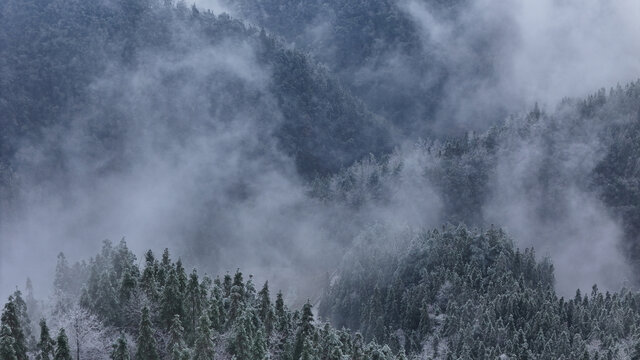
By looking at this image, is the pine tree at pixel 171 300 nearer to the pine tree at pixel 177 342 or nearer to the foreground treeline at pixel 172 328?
the foreground treeline at pixel 172 328

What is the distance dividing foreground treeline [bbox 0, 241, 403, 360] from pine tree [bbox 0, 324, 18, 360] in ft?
0.41

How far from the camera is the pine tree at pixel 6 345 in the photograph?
351 feet

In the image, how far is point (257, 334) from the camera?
13062 cm

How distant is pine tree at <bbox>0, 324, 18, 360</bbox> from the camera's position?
10706cm

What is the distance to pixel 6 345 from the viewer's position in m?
107

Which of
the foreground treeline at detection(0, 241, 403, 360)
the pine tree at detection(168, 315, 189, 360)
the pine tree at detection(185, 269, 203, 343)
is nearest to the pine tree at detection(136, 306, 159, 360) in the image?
the foreground treeline at detection(0, 241, 403, 360)

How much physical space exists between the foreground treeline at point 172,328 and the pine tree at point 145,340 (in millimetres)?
139

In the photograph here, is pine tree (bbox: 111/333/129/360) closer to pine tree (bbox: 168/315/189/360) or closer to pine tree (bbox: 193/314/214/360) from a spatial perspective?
pine tree (bbox: 168/315/189/360)

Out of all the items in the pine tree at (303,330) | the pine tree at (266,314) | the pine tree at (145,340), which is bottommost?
the pine tree at (145,340)

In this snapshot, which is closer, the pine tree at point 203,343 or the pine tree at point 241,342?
the pine tree at point 203,343

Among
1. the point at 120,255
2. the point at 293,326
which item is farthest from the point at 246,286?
the point at 120,255

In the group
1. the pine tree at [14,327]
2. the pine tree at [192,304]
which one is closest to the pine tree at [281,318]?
the pine tree at [192,304]

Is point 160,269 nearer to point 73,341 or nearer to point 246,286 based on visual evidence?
point 246,286

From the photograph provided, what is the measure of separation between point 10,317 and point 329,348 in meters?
51.2
